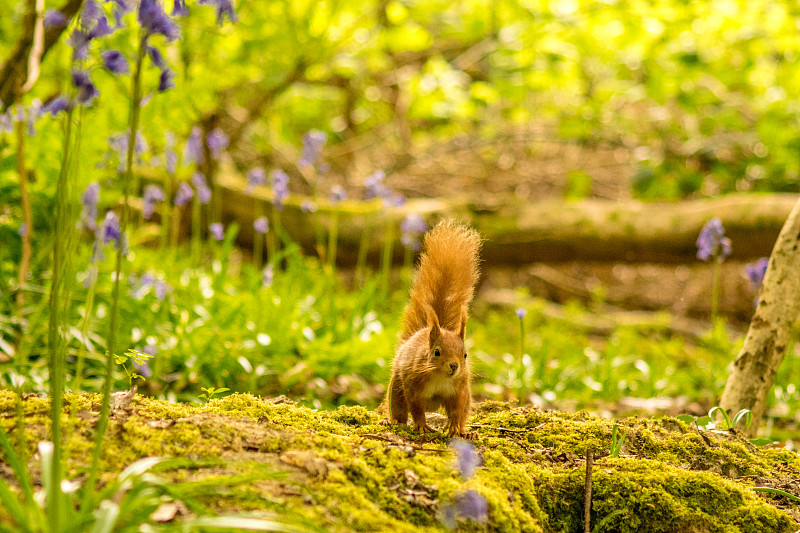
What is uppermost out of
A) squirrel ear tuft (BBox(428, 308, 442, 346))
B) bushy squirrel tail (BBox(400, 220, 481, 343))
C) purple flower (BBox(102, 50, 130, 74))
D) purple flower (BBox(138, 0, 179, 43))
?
purple flower (BBox(138, 0, 179, 43))

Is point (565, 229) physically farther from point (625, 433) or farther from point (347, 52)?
point (625, 433)

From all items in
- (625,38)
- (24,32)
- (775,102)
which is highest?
(625,38)

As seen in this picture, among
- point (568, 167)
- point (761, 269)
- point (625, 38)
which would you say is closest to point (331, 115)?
point (568, 167)

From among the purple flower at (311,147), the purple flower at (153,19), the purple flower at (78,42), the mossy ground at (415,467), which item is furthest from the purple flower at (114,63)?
the purple flower at (311,147)

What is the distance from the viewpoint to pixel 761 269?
4500 mm

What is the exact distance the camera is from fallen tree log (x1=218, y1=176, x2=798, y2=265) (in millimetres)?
6289

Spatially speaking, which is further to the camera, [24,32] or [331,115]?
[331,115]

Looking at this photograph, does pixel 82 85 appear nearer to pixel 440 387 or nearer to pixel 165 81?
pixel 165 81

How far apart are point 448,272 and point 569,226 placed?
4.44m

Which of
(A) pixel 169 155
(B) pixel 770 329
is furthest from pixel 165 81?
(A) pixel 169 155

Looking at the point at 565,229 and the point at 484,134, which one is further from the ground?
the point at 484,134

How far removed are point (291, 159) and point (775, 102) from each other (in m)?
5.76

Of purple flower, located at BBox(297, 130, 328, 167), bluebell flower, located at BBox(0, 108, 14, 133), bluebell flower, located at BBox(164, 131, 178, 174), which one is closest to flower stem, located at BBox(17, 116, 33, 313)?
bluebell flower, located at BBox(0, 108, 14, 133)

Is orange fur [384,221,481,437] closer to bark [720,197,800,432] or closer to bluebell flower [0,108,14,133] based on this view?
bark [720,197,800,432]
